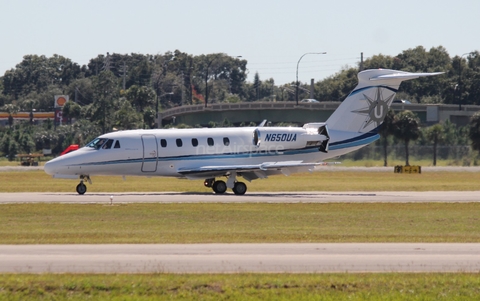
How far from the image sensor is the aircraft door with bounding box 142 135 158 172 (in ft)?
131

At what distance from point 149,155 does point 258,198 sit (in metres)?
5.99

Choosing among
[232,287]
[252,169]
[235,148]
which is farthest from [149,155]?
[232,287]

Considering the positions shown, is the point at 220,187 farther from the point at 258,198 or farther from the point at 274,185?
the point at 274,185

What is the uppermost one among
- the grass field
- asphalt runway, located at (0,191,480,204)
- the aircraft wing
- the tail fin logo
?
the tail fin logo

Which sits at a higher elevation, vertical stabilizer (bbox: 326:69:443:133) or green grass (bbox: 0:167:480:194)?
vertical stabilizer (bbox: 326:69:443:133)

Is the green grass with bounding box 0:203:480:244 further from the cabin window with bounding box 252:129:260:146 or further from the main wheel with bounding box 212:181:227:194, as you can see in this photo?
the cabin window with bounding box 252:129:260:146

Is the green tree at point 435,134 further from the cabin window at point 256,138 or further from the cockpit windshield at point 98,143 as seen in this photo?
the cockpit windshield at point 98,143

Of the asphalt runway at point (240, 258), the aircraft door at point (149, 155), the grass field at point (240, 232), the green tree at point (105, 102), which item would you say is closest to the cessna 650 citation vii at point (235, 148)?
the aircraft door at point (149, 155)

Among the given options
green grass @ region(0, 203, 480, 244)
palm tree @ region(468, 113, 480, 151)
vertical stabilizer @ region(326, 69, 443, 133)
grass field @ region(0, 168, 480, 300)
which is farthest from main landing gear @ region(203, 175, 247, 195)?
palm tree @ region(468, 113, 480, 151)

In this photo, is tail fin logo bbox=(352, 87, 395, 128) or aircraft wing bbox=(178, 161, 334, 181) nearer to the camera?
aircraft wing bbox=(178, 161, 334, 181)

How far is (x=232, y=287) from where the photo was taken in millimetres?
15227

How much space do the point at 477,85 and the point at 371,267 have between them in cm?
13277

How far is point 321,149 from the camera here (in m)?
42.0

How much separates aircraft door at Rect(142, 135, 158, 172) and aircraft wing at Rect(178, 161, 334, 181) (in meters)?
1.31
